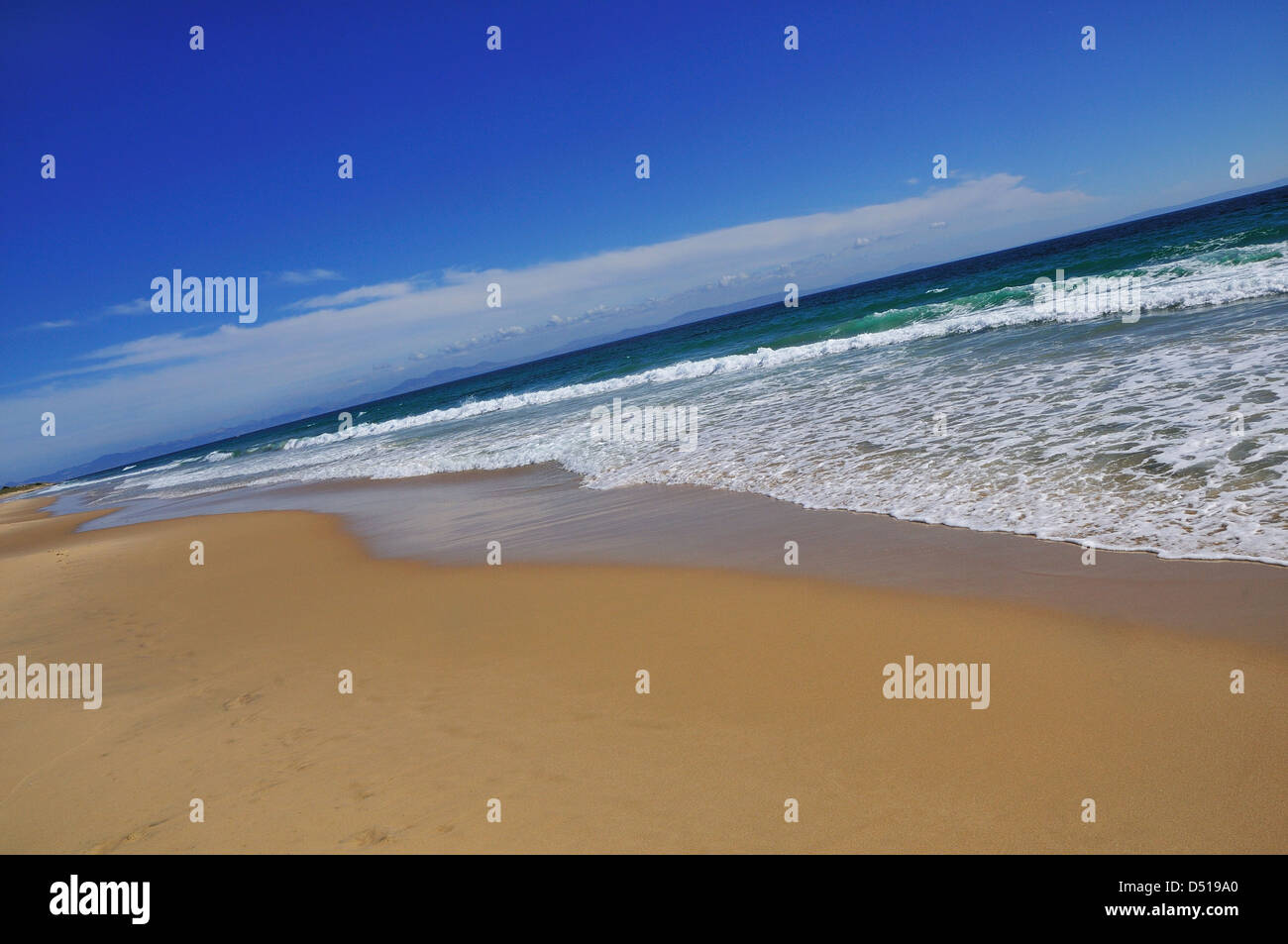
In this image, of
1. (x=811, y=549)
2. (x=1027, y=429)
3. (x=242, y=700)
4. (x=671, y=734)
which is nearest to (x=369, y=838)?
(x=671, y=734)

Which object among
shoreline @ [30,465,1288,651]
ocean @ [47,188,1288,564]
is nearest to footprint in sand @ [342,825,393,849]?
shoreline @ [30,465,1288,651]

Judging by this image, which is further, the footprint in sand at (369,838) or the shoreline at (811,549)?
the shoreline at (811,549)

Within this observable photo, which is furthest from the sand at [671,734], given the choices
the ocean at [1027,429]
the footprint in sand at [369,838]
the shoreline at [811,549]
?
the ocean at [1027,429]

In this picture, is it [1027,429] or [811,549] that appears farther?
[1027,429]

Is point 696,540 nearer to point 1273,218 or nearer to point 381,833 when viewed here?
point 381,833

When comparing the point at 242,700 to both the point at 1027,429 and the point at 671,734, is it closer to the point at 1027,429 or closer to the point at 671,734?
the point at 671,734

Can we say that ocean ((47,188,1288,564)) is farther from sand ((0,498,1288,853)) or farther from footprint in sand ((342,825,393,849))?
footprint in sand ((342,825,393,849))

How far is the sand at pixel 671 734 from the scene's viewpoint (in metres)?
2.53

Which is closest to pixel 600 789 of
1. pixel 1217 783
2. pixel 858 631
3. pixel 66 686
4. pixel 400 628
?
pixel 858 631

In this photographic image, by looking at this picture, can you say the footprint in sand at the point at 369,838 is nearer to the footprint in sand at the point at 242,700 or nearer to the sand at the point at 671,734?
the sand at the point at 671,734

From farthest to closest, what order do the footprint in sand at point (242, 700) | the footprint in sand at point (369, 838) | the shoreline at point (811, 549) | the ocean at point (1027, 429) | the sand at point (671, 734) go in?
the ocean at point (1027, 429) → the footprint in sand at point (242, 700) → the shoreline at point (811, 549) → the footprint in sand at point (369, 838) → the sand at point (671, 734)

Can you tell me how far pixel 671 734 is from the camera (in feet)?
10.8

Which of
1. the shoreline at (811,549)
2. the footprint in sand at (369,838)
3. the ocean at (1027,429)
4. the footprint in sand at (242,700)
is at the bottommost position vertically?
the footprint in sand at (369,838)

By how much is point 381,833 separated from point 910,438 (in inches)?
284
